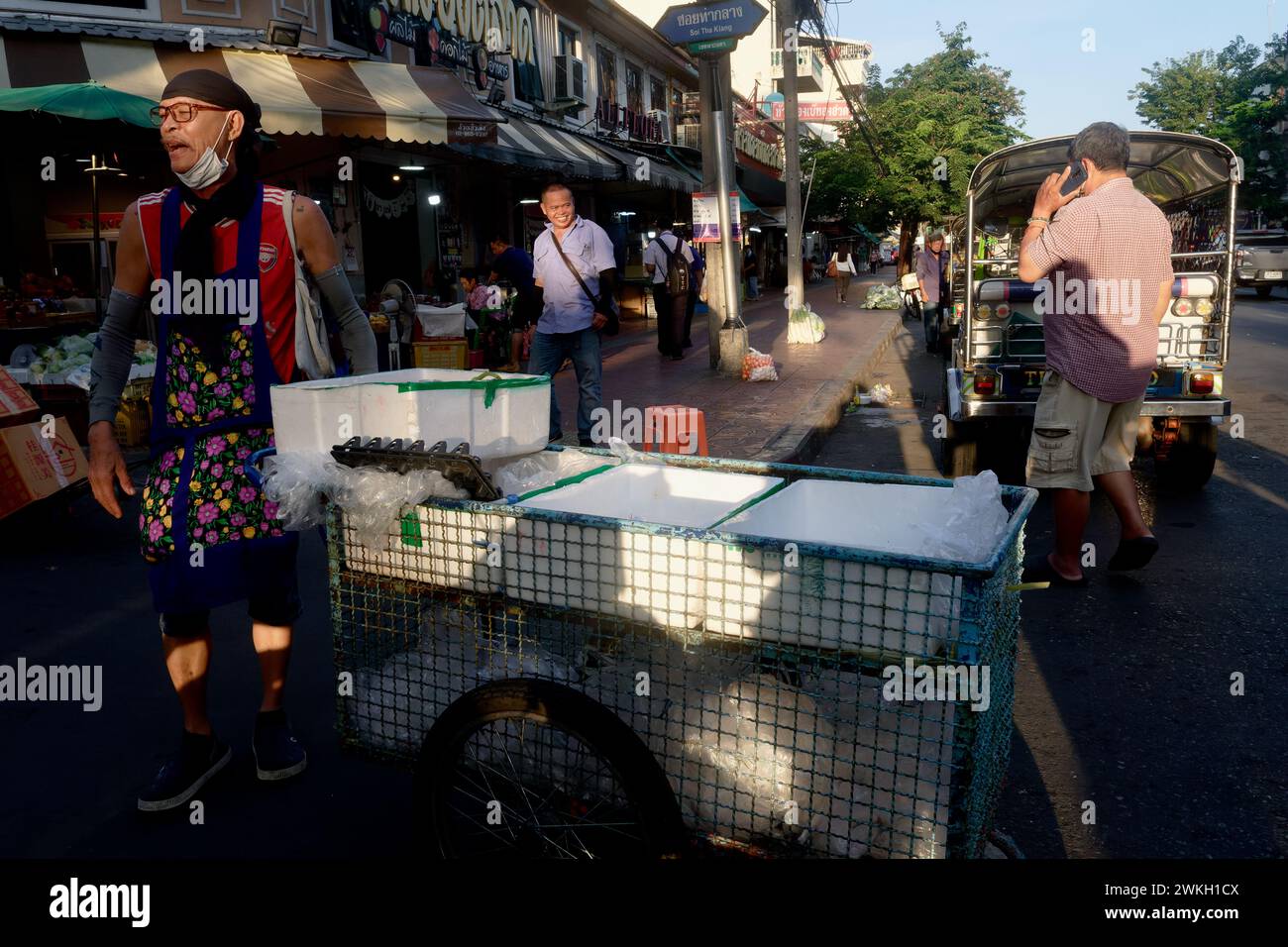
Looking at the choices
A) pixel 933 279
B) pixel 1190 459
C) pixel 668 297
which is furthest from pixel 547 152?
pixel 1190 459

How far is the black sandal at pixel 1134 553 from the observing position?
4.60 metres

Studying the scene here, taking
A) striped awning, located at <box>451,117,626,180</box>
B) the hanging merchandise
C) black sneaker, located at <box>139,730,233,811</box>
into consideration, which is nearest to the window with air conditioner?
striped awning, located at <box>451,117,626,180</box>

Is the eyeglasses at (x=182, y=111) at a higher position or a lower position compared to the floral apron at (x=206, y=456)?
higher

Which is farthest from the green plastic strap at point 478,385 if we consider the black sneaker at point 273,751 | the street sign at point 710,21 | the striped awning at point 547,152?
the street sign at point 710,21

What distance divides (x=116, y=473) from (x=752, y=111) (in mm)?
37541

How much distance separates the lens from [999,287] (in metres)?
6.75

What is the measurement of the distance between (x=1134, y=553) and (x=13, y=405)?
19.3 ft

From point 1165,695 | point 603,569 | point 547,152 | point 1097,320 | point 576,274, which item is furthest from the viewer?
point 547,152

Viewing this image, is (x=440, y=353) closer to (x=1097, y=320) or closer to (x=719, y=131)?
(x=719, y=131)

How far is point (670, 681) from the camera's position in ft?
7.15

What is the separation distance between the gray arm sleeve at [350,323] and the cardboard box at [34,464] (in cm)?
344

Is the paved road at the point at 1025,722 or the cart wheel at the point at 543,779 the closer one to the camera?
the cart wheel at the point at 543,779

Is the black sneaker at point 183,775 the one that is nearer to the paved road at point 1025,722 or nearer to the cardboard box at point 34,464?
the paved road at point 1025,722
